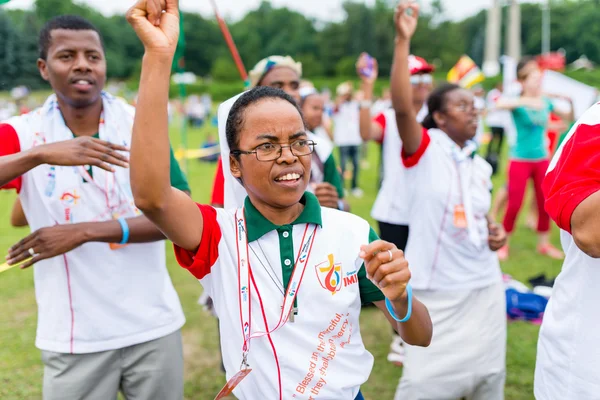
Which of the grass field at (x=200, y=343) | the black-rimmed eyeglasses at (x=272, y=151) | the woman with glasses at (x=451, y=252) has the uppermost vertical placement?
the black-rimmed eyeglasses at (x=272, y=151)

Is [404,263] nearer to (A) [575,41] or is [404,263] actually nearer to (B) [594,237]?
(B) [594,237]

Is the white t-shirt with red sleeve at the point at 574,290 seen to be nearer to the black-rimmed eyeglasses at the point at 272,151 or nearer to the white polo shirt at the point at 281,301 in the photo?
the white polo shirt at the point at 281,301

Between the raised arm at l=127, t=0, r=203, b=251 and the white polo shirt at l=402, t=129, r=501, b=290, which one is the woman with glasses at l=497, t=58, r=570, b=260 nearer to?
the white polo shirt at l=402, t=129, r=501, b=290

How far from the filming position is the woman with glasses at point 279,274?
175 cm

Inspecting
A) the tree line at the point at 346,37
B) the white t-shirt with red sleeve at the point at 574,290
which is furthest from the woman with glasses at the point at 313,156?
the tree line at the point at 346,37

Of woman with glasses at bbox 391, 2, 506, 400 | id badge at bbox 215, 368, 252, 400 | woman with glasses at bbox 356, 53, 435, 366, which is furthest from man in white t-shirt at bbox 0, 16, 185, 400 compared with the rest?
woman with glasses at bbox 356, 53, 435, 366

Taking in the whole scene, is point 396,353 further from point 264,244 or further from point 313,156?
point 264,244

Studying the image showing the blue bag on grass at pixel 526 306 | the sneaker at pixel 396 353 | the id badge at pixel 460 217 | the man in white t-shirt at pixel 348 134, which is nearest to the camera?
the id badge at pixel 460 217

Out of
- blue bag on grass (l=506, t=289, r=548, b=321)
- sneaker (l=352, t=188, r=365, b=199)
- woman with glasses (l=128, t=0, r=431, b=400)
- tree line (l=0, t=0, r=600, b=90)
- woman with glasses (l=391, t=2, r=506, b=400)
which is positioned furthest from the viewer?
tree line (l=0, t=0, r=600, b=90)

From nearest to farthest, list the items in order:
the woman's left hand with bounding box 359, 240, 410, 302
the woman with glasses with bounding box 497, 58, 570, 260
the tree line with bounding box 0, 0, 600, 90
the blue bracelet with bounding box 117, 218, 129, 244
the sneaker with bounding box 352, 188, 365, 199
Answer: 1. the woman's left hand with bounding box 359, 240, 410, 302
2. the blue bracelet with bounding box 117, 218, 129, 244
3. the woman with glasses with bounding box 497, 58, 570, 260
4. the sneaker with bounding box 352, 188, 365, 199
5. the tree line with bounding box 0, 0, 600, 90

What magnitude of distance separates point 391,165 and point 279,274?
8.51ft

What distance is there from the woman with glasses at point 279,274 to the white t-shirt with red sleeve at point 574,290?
1.54 feet

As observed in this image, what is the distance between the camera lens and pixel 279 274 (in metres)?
1.81

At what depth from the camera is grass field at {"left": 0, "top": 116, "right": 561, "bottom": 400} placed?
13.1 ft
